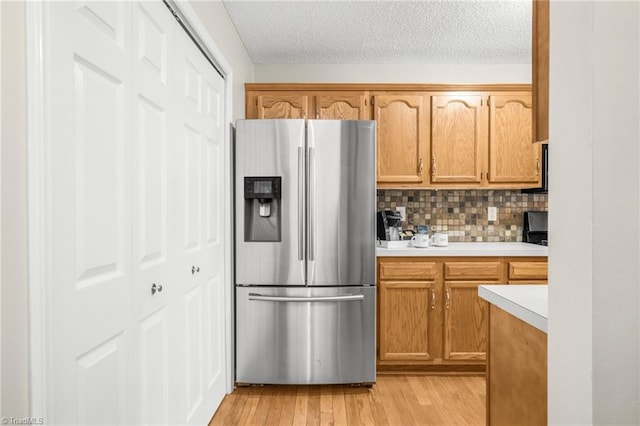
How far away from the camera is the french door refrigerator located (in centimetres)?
258

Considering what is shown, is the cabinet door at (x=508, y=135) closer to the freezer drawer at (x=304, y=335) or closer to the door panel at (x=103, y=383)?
the freezer drawer at (x=304, y=335)

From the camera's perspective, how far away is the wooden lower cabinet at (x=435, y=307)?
2895 millimetres

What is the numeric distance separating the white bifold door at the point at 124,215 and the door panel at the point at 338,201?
2.44ft

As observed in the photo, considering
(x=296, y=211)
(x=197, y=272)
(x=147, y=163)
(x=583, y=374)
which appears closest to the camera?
(x=583, y=374)

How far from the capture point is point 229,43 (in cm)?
260

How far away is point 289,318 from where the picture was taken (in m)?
2.58

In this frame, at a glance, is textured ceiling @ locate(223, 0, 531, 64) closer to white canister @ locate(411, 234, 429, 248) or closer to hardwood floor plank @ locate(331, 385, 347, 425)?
white canister @ locate(411, 234, 429, 248)

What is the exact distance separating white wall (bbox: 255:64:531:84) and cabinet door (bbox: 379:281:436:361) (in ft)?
5.96

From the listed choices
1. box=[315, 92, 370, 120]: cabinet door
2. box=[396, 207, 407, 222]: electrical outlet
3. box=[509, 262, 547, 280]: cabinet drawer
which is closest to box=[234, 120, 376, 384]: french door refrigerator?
box=[315, 92, 370, 120]: cabinet door

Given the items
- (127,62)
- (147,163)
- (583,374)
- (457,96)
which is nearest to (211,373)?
(147,163)

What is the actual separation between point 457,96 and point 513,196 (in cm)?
109

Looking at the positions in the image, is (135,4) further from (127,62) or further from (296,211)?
(296,211)

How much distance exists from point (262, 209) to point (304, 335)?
87 cm

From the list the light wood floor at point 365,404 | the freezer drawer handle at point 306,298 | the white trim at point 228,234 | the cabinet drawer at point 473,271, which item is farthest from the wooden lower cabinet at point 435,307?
the white trim at point 228,234
